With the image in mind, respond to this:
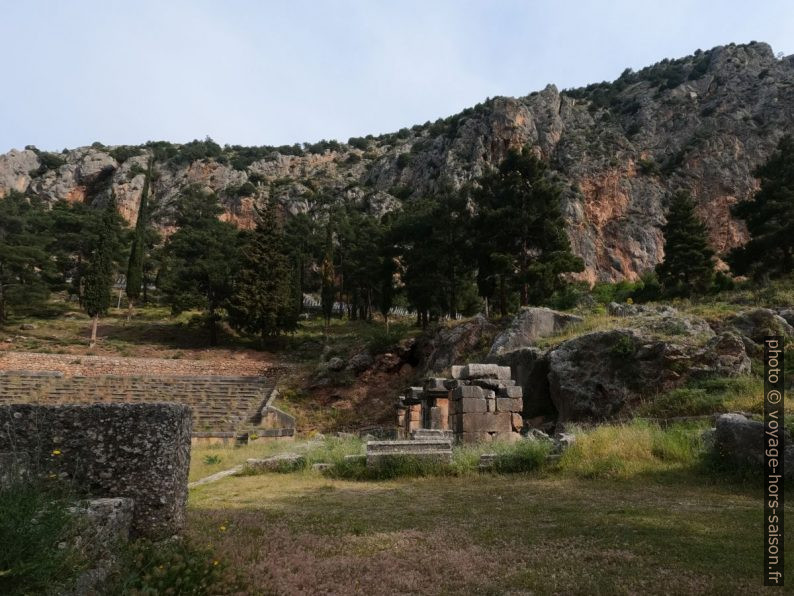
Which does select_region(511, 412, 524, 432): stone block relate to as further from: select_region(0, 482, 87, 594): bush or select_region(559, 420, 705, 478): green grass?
select_region(0, 482, 87, 594): bush

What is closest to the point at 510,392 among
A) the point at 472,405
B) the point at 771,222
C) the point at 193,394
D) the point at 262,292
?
the point at 472,405

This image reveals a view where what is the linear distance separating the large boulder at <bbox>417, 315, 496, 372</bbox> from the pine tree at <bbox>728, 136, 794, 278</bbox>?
53.1 feet

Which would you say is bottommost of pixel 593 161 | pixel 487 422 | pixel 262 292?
pixel 487 422

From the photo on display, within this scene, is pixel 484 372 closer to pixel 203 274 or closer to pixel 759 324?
pixel 759 324

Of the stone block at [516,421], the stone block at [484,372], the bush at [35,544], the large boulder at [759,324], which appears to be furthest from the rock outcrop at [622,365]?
the bush at [35,544]

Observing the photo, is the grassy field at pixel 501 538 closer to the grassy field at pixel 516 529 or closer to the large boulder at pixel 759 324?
the grassy field at pixel 516 529

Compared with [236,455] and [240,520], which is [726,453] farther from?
[236,455]

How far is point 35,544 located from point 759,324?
19.4 m

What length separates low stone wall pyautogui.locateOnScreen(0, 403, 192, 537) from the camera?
166 inches

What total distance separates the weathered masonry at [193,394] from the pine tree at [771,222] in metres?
27.0

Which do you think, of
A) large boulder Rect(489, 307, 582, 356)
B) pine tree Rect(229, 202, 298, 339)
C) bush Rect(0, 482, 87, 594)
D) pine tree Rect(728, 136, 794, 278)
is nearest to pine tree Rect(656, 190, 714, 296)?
pine tree Rect(728, 136, 794, 278)

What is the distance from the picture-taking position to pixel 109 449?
170 inches

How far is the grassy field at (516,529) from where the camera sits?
438cm

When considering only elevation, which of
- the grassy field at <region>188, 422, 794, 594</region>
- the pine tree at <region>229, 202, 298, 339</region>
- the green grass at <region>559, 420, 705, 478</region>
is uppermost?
the pine tree at <region>229, 202, 298, 339</region>
